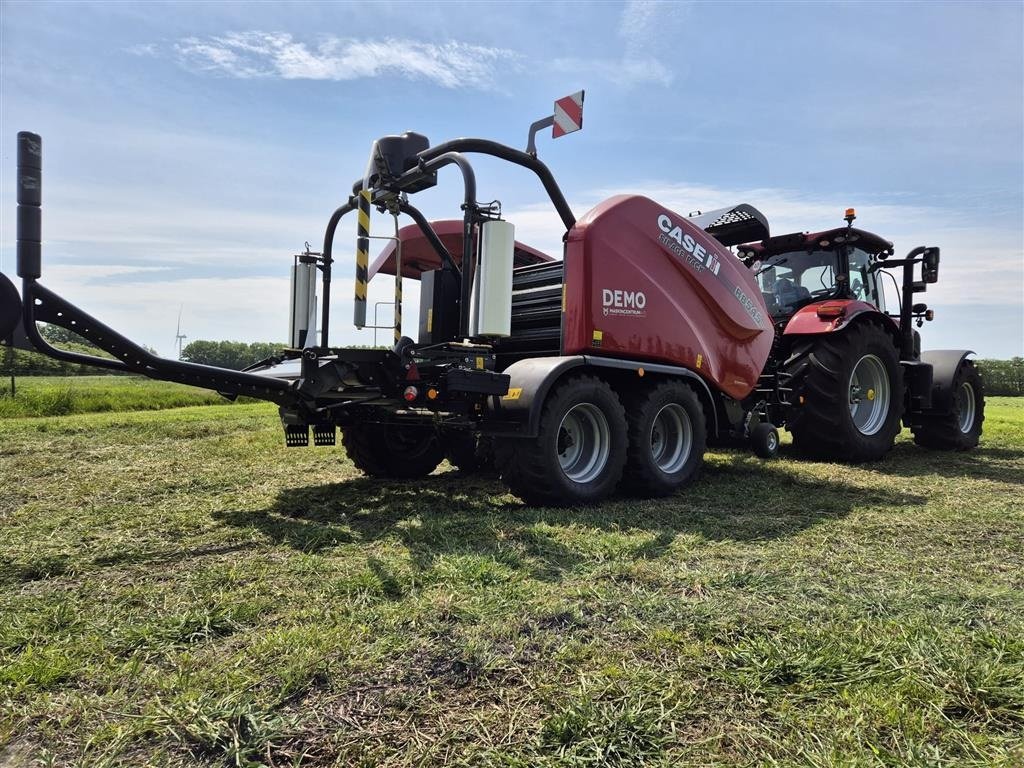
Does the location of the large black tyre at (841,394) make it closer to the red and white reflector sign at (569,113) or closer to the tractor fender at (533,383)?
the tractor fender at (533,383)

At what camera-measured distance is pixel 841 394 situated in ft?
24.6

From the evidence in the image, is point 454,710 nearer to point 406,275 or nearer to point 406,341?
point 406,341

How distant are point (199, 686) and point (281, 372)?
342 centimetres

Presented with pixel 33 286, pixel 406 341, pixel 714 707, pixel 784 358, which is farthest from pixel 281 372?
pixel 784 358

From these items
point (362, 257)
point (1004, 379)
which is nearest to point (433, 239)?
point (362, 257)

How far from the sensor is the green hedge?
32.2 meters

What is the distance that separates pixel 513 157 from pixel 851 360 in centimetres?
453

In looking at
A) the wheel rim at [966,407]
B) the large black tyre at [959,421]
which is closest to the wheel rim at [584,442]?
the large black tyre at [959,421]

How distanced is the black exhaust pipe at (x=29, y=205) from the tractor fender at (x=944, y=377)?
932 centimetres

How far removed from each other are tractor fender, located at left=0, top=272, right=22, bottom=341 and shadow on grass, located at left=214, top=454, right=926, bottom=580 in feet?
5.43

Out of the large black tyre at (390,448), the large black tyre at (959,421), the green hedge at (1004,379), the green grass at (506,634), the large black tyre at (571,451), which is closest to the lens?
the green grass at (506,634)

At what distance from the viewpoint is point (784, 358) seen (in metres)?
8.06

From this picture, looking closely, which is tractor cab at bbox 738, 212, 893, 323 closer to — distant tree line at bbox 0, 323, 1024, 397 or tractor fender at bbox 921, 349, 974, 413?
tractor fender at bbox 921, 349, 974, 413

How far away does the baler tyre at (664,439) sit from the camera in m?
5.56
